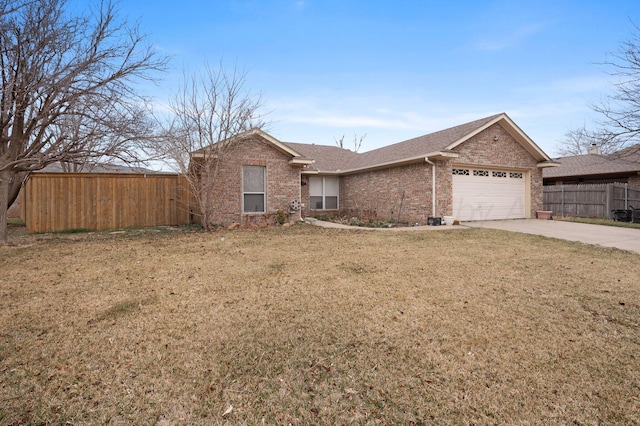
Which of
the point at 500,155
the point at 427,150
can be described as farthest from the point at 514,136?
the point at 427,150

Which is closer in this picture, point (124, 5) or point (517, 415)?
point (517, 415)

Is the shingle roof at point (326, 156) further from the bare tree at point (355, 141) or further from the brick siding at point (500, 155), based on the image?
the bare tree at point (355, 141)

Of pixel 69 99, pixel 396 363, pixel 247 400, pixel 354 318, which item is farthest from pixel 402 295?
pixel 69 99

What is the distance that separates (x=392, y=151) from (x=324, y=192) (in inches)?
170

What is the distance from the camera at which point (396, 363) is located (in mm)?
2789

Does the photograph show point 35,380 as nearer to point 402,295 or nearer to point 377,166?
point 402,295

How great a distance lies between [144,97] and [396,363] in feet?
33.4

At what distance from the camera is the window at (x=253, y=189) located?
12.5 meters

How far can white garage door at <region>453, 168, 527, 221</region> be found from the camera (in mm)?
13484

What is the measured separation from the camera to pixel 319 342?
10.3 feet

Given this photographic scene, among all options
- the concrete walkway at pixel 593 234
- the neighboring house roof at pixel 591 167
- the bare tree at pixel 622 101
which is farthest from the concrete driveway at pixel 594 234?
the neighboring house roof at pixel 591 167

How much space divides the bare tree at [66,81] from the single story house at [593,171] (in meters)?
21.9

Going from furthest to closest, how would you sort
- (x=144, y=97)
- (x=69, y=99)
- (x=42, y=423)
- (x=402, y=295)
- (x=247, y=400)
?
(x=144, y=97) < (x=69, y=99) < (x=402, y=295) < (x=247, y=400) < (x=42, y=423)

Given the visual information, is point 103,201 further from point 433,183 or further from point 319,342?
point 433,183
